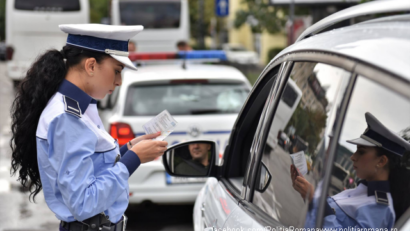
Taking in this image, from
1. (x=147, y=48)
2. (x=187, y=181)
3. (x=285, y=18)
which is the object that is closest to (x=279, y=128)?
(x=187, y=181)

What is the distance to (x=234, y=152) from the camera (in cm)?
279

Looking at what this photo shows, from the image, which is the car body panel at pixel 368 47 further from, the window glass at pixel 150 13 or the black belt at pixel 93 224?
the window glass at pixel 150 13

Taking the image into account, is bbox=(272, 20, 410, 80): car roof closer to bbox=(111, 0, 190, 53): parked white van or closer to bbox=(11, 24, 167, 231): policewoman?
bbox=(11, 24, 167, 231): policewoman

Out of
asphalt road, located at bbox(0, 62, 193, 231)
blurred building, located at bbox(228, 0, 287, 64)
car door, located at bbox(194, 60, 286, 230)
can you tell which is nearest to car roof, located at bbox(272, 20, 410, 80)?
car door, located at bbox(194, 60, 286, 230)

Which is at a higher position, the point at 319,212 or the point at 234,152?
Result: the point at 319,212

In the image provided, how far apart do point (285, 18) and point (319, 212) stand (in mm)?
21629

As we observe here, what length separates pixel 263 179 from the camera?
2.14m

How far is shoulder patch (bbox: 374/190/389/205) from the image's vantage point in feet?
5.64

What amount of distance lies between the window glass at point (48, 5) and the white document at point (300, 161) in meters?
17.3

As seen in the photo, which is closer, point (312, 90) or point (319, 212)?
point (319, 212)

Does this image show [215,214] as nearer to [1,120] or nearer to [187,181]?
[187,181]

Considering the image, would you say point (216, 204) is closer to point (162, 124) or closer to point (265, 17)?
point (162, 124)

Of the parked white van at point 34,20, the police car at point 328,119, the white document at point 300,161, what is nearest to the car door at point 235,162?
the police car at point 328,119

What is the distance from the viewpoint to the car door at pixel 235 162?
249 cm
